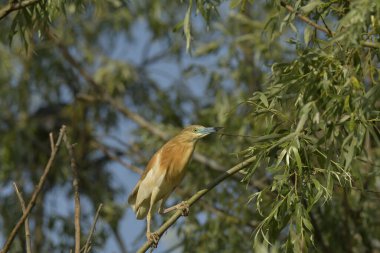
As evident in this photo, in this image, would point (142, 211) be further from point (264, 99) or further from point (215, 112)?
point (215, 112)

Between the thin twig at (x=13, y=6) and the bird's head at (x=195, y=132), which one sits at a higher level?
the thin twig at (x=13, y=6)

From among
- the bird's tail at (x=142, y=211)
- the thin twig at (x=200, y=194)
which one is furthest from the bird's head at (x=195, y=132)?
the thin twig at (x=200, y=194)

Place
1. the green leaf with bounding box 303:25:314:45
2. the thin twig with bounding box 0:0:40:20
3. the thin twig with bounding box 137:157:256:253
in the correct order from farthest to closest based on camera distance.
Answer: the green leaf with bounding box 303:25:314:45, the thin twig with bounding box 0:0:40:20, the thin twig with bounding box 137:157:256:253

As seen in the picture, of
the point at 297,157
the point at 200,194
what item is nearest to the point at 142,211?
the point at 200,194

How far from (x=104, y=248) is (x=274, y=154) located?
512cm

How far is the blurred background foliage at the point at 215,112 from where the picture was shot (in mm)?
3318

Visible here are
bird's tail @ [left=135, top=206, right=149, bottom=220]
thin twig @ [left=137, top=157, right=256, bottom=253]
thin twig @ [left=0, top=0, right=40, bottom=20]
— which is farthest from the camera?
bird's tail @ [left=135, top=206, right=149, bottom=220]

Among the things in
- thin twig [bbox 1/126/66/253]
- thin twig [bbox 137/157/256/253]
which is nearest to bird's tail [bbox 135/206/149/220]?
thin twig [bbox 1/126/66/253]

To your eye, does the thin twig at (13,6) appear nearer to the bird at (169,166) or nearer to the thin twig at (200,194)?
the bird at (169,166)

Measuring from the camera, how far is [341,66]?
3295 mm

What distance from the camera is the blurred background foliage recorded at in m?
3.32

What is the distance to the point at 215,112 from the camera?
813 centimetres

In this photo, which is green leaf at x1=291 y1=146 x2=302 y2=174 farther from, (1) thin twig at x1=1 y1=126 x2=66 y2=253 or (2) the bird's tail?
(2) the bird's tail

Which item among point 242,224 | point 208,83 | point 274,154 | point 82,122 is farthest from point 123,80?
point 274,154
